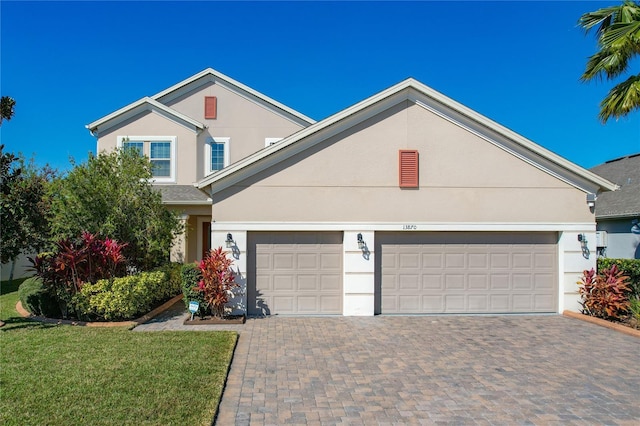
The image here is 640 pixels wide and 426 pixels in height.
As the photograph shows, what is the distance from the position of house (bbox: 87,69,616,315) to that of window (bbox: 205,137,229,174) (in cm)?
708

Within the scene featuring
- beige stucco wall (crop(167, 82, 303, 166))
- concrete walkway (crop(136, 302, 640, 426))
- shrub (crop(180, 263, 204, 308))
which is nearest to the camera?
concrete walkway (crop(136, 302, 640, 426))

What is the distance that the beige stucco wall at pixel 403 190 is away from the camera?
433 inches

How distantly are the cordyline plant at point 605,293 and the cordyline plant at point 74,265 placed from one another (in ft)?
39.8

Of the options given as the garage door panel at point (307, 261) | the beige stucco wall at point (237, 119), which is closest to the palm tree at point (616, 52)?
the garage door panel at point (307, 261)

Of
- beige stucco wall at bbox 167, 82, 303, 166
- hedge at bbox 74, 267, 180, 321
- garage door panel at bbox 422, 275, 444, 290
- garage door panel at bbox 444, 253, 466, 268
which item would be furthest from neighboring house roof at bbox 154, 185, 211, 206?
garage door panel at bbox 444, 253, 466, 268

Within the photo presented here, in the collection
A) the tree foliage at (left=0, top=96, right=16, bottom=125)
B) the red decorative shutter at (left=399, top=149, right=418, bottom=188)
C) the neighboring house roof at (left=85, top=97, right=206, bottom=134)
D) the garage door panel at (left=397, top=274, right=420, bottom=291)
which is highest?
the neighboring house roof at (left=85, top=97, right=206, bottom=134)

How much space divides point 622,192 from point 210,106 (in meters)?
18.2

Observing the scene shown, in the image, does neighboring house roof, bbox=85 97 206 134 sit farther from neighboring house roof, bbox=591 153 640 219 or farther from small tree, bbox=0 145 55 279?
neighboring house roof, bbox=591 153 640 219

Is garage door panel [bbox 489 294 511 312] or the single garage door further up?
the single garage door

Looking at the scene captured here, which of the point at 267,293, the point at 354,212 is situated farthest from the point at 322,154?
the point at 267,293

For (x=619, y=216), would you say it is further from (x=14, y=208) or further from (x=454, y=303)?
(x=14, y=208)

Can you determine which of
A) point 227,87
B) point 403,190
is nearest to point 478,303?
point 403,190

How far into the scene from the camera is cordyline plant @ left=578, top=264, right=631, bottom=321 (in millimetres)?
10297

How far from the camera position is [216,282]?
1003 cm
